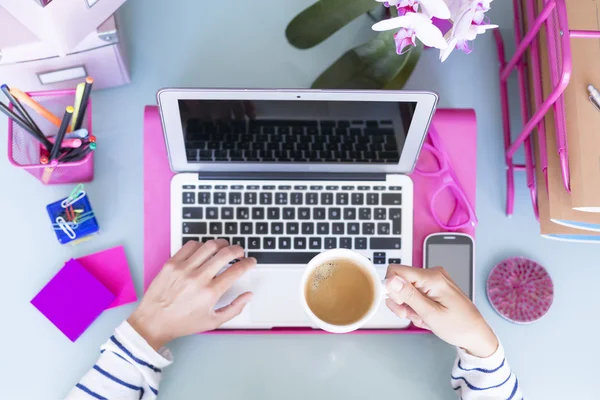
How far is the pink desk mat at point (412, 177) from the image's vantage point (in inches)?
33.0

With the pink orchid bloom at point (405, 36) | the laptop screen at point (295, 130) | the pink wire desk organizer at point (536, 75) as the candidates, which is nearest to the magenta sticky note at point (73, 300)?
the laptop screen at point (295, 130)

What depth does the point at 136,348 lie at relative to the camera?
77 centimetres

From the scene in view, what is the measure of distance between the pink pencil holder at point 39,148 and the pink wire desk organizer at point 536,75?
2.08ft

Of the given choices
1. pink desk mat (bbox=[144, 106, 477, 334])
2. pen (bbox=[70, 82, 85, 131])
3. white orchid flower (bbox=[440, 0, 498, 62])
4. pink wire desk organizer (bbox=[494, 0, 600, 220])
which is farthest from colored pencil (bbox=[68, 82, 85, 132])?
pink wire desk organizer (bbox=[494, 0, 600, 220])

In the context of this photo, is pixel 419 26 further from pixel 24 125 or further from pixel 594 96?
pixel 24 125

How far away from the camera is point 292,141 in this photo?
2.56 feet

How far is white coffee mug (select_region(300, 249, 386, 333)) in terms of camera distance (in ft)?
2.13

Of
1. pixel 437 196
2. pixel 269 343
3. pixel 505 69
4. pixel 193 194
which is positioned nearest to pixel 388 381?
pixel 269 343

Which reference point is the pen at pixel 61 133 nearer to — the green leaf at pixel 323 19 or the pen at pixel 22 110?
the pen at pixel 22 110

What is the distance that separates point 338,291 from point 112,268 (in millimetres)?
366

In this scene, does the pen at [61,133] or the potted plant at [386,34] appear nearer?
the potted plant at [386,34]

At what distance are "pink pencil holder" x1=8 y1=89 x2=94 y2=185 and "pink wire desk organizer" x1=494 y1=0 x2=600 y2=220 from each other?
0.63 meters

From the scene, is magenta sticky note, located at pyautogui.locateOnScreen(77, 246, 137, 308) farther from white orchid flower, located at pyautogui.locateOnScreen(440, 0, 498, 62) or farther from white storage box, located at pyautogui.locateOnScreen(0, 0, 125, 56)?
white orchid flower, located at pyautogui.locateOnScreen(440, 0, 498, 62)

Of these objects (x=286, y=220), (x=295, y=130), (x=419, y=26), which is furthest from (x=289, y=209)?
(x=419, y=26)
